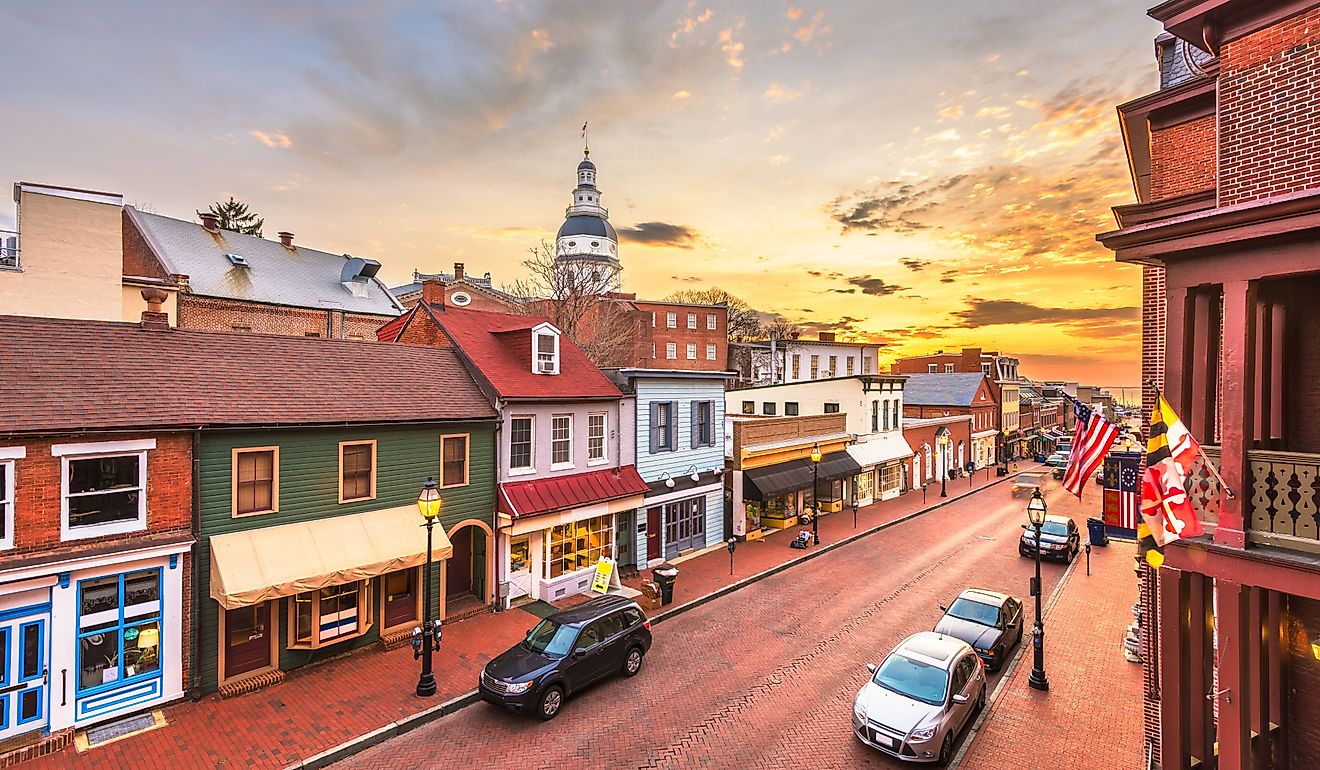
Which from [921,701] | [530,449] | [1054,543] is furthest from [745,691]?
[1054,543]

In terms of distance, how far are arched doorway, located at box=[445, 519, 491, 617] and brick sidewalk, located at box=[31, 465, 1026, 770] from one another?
0.95 meters

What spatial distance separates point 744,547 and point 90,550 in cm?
2042

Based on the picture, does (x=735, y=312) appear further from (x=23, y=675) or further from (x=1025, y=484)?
(x=23, y=675)

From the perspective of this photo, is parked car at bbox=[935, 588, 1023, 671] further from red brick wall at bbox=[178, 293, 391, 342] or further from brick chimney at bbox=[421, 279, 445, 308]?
red brick wall at bbox=[178, 293, 391, 342]

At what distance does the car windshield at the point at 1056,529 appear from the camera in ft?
81.2

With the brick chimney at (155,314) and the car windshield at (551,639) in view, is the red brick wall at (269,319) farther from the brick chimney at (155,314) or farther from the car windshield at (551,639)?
the car windshield at (551,639)

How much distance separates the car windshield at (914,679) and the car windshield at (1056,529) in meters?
17.0

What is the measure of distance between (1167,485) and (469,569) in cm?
1733

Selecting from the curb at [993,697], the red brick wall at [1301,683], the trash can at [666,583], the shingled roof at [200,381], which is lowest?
the curb at [993,697]

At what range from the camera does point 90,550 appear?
1132 cm

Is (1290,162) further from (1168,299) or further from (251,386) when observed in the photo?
(251,386)

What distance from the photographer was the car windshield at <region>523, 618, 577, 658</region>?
41.8 ft

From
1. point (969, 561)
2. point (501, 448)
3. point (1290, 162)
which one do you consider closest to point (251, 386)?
point (501, 448)

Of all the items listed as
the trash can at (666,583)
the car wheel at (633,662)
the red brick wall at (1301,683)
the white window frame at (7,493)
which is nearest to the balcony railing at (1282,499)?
the red brick wall at (1301,683)
